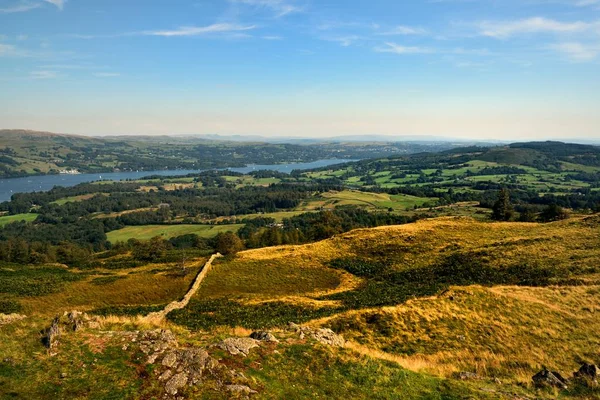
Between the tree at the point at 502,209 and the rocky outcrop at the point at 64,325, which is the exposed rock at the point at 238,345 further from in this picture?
the tree at the point at 502,209

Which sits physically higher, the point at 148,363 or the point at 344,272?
the point at 148,363

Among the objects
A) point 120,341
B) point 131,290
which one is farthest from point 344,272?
point 120,341

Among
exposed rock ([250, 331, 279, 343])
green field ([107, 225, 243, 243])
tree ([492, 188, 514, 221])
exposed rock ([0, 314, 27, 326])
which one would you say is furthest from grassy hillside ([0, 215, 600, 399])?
green field ([107, 225, 243, 243])

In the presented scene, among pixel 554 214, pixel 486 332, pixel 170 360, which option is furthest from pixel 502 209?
pixel 170 360

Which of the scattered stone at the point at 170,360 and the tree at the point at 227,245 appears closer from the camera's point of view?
the scattered stone at the point at 170,360

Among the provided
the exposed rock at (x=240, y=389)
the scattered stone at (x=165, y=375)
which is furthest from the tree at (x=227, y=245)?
the exposed rock at (x=240, y=389)

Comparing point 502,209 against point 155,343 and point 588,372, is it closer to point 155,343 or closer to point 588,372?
point 588,372

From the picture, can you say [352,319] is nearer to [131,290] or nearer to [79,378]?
[79,378]
